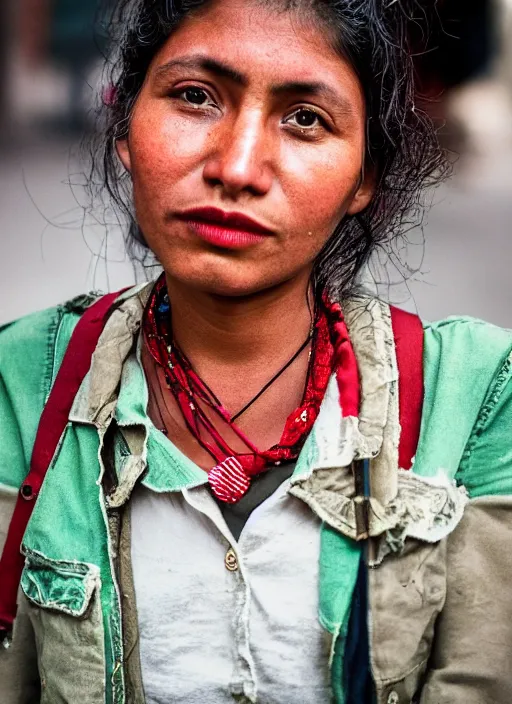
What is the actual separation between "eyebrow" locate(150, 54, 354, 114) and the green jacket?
1.55 ft

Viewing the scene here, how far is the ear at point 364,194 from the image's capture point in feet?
6.16

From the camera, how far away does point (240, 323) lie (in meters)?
1.85

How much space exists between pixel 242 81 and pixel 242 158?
0.15 meters

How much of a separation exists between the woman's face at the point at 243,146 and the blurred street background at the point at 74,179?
280cm

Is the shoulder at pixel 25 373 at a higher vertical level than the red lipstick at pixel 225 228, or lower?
lower

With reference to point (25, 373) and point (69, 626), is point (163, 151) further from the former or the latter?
point (69, 626)

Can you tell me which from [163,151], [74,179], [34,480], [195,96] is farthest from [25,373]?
[74,179]

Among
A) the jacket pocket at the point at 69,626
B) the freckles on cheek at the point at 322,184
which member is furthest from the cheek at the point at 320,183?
the jacket pocket at the point at 69,626

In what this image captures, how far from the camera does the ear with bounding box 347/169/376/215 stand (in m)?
1.88

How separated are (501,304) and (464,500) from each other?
13.2ft

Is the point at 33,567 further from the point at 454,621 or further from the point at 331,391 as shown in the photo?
the point at 454,621

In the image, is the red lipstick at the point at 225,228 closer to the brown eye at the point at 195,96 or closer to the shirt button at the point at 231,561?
the brown eye at the point at 195,96

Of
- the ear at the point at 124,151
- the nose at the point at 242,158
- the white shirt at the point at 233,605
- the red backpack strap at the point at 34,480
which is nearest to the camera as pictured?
the nose at the point at 242,158

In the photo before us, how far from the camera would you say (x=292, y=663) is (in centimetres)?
173
